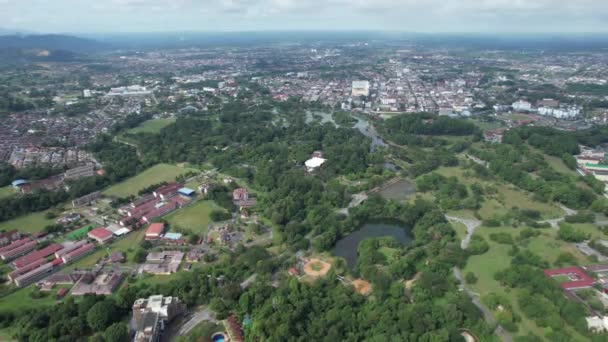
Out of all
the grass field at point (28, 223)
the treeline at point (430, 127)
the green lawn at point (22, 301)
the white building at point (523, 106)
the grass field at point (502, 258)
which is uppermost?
the white building at point (523, 106)

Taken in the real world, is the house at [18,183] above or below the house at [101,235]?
above

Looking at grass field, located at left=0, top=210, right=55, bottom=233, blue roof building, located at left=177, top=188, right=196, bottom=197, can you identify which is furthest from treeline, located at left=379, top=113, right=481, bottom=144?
grass field, located at left=0, top=210, right=55, bottom=233

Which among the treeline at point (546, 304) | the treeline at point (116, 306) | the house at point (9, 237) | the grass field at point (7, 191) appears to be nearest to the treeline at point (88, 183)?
the grass field at point (7, 191)

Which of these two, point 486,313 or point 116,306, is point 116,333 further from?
point 486,313

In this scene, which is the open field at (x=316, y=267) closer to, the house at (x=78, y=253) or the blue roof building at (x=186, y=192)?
the blue roof building at (x=186, y=192)

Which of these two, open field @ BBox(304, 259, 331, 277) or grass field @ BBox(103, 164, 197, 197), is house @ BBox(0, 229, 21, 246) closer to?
grass field @ BBox(103, 164, 197, 197)

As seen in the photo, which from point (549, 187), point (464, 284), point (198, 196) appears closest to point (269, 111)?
point (198, 196)

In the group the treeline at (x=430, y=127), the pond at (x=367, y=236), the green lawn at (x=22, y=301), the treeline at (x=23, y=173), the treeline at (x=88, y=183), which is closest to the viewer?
the green lawn at (x=22, y=301)
